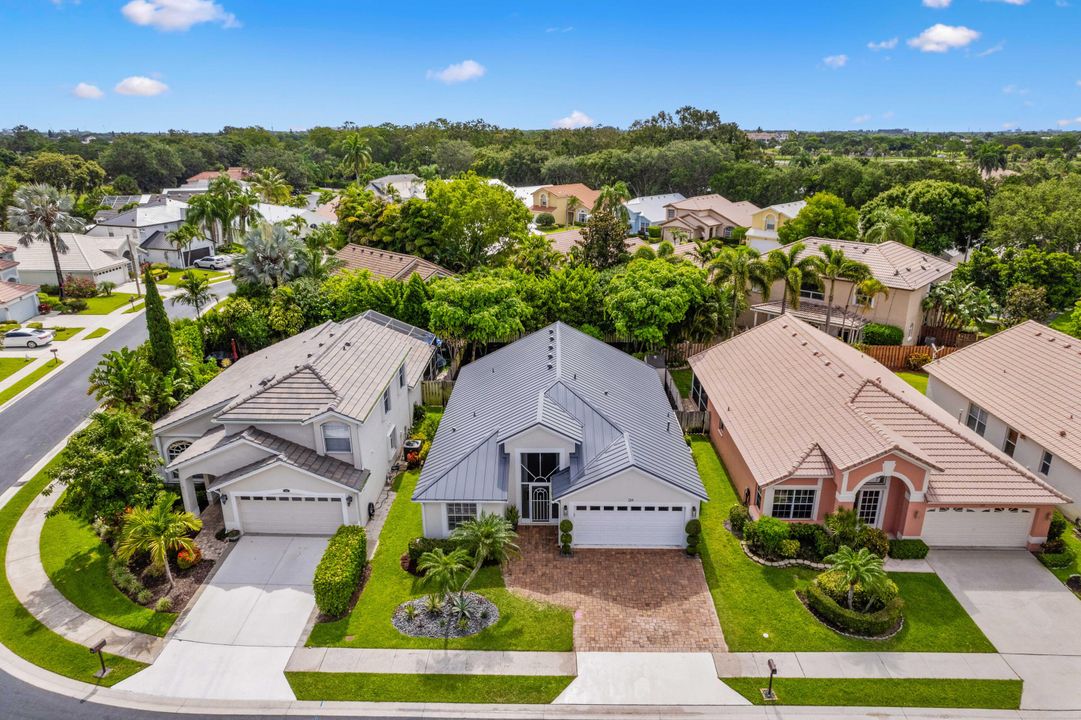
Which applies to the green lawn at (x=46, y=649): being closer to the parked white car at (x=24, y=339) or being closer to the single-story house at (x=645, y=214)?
the parked white car at (x=24, y=339)

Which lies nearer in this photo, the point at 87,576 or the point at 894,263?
the point at 87,576

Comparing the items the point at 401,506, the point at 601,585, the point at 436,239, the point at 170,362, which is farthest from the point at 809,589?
the point at 436,239

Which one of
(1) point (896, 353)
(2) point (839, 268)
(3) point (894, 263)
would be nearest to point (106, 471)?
(2) point (839, 268)

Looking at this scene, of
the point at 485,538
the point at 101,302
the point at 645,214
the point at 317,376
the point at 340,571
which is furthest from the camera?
the point at 645,214

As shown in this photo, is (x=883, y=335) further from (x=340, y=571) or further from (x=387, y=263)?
(x=340, y=571)

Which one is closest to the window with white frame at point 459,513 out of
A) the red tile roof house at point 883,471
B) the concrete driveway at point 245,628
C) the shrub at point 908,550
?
the concrete driveway at point 245,628

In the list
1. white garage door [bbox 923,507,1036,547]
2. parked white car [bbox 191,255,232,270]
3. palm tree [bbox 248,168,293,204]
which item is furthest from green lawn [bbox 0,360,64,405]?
palm tree [bbox 248,168,293,204]
